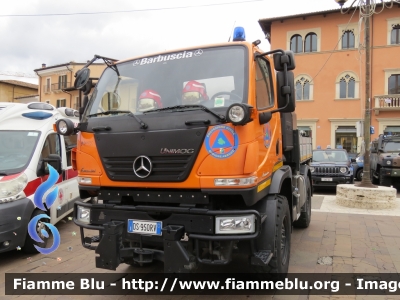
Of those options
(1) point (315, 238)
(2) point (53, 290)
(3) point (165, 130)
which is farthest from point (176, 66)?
(1) point (315, 238)

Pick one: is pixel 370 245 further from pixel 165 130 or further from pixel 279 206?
pixel 165 130

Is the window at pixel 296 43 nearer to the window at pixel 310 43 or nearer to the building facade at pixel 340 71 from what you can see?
the building facade at pixel 340 71

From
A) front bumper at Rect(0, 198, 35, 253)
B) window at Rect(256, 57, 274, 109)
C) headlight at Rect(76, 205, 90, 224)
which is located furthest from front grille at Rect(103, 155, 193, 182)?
front bumper at Rect(0, 198, 35, 253)

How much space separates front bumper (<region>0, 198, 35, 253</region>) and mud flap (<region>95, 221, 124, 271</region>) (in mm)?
1995

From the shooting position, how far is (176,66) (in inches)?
146

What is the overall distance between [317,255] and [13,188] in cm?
437

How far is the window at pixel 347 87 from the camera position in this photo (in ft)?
82.5

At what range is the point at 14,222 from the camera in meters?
4.71

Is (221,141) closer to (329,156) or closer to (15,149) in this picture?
(15,149)

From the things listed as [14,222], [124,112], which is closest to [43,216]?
[14,222]

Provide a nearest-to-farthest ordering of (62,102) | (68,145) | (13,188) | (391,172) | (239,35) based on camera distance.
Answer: (239,35) < (13,188) < (68,145) < (391,172) < (62,102)

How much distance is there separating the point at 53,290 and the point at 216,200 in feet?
7.29

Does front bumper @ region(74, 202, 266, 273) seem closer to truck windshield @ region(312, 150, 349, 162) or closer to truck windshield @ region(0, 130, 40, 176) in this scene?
truck windshield @ region(0, 130, 40, 176)

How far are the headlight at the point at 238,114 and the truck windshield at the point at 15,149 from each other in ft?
11.7
